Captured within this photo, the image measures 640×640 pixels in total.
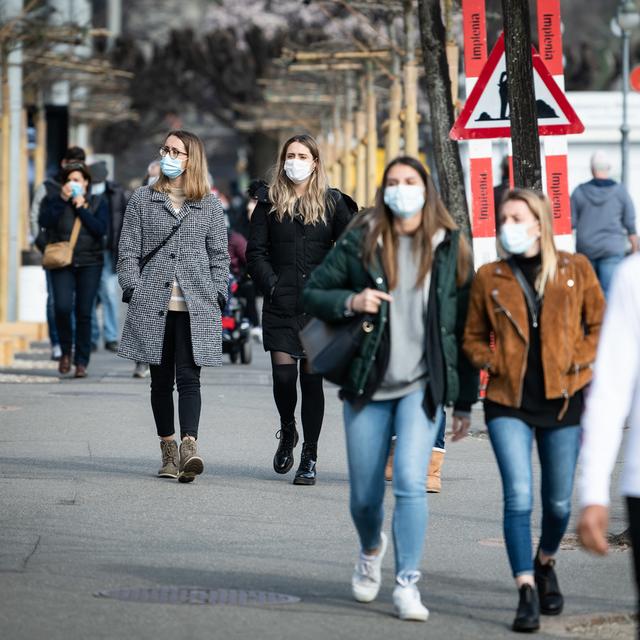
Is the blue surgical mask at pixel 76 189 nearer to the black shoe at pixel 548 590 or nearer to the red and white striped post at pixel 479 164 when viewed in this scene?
the red and white striped post at pixel 479 164

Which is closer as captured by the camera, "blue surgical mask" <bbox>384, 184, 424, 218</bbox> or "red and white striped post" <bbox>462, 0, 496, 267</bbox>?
"blue surgical mask" <bbox>384, 184, 424, 218</bbox>

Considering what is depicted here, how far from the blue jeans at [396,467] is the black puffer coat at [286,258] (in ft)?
11.0

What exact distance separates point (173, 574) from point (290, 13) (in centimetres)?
6582

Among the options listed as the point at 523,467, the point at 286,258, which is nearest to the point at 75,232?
the point at 286,258

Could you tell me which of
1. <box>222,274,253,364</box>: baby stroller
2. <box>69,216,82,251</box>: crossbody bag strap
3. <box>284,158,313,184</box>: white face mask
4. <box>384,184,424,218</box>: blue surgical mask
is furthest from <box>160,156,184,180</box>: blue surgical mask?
<box>222,274,253,364</box>: baby stroller

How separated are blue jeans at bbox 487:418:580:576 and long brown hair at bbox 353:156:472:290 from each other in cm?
59

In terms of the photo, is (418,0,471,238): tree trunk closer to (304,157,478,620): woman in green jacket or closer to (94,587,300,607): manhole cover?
(94,587,300,607): manhole cover

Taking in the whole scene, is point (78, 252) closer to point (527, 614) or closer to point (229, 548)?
point (229, 548)

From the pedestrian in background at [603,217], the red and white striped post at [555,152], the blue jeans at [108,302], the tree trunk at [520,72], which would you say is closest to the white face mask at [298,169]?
the tree trunk at [520,72]

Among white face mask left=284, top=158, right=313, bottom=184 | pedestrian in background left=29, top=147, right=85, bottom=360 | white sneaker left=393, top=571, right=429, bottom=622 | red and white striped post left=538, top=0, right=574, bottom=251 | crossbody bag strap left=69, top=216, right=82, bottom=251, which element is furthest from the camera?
crossbody bag strap left=69, top=216, right=82, bottom=251

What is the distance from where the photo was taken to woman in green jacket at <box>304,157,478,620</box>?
265 inches

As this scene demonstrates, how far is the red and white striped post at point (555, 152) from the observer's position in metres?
12.4

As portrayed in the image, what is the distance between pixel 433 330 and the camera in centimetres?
675

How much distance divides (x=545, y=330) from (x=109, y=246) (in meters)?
11.6
